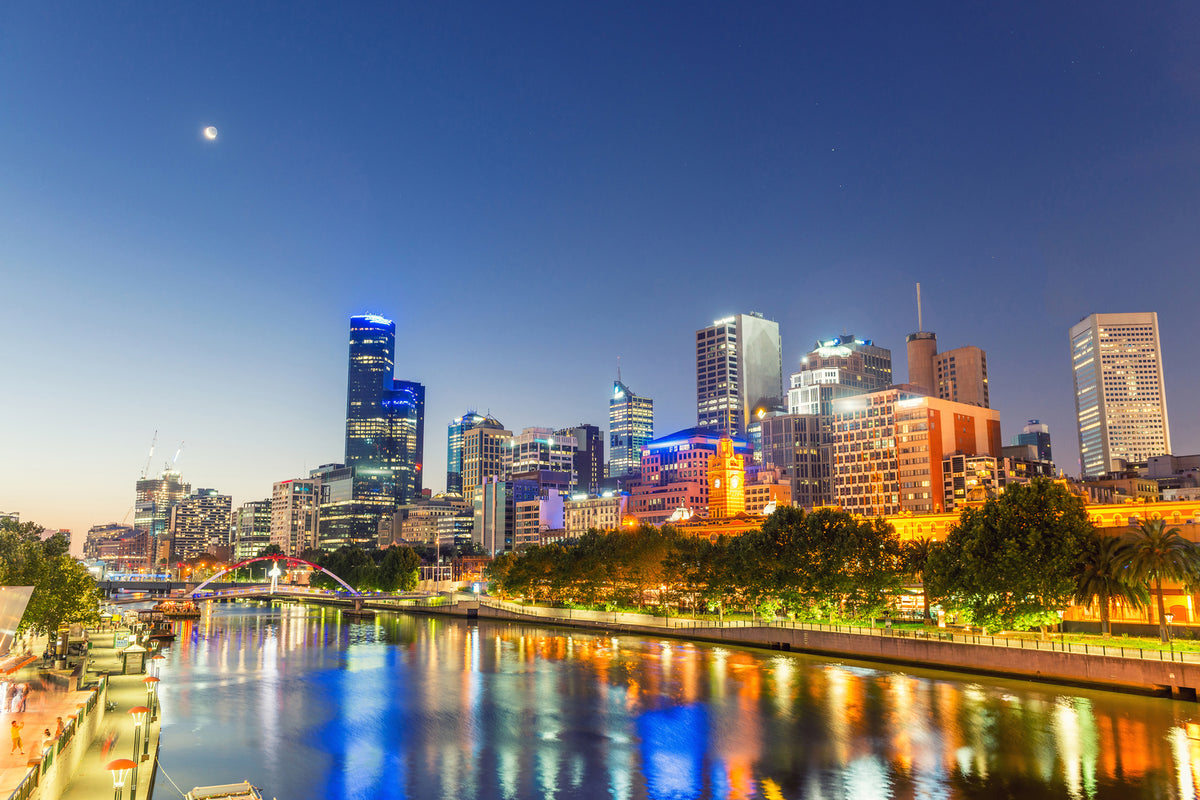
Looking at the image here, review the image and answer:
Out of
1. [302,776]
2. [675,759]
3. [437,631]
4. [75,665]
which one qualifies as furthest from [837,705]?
[437,631]

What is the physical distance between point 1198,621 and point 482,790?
66.4m

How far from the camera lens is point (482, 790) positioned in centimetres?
4359

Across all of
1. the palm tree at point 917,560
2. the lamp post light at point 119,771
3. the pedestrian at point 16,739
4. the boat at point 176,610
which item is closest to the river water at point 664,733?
the pedestrian at point 16,739

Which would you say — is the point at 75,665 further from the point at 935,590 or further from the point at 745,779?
the point at 935,590

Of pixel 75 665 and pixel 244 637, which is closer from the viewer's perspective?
pixel 75 665

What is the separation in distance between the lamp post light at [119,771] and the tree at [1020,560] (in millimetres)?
67598

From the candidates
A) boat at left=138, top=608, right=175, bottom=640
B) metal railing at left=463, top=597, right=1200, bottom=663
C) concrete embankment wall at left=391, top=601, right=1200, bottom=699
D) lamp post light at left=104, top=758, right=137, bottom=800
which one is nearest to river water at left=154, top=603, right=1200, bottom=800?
concrete embankment wall at left=391, top=601, right=1200, bottom=699

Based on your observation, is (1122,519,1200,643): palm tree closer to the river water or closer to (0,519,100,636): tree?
the river water

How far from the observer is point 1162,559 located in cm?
6781

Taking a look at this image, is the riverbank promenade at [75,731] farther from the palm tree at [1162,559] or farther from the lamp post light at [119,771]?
the palm tree at [1162,559]

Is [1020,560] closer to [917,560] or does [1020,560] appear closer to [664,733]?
[917,560]

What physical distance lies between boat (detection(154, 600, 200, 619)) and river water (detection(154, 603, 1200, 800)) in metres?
80.7

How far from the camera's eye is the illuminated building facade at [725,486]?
604 feet

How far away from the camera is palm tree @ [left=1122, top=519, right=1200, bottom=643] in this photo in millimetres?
67562
